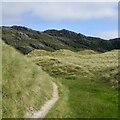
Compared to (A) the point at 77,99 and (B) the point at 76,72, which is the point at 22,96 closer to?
(A) the point at 77,99

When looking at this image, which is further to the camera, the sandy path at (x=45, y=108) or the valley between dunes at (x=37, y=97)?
the sandy path at (x=45, y=108)

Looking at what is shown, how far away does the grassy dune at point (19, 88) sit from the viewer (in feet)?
73.6

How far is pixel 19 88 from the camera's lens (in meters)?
24.6

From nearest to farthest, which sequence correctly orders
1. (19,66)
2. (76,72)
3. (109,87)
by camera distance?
1. (19,66)
2. (109,87)
3. (76,72)

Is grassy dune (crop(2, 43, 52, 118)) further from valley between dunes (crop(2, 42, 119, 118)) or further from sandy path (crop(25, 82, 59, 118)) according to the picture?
sandy path (crop(25, 82, 59, 118))

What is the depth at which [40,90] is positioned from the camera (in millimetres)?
28812

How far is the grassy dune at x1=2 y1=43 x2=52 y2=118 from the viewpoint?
883 inches

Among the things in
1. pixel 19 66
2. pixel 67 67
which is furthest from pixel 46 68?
pixel 19 66

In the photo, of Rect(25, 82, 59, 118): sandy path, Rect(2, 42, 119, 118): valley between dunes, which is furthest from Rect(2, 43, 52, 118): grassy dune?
Rect(25, 82, 59, 118): sandy path

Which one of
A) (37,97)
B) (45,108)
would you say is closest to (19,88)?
(45,108)

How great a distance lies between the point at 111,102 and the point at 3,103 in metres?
12.3

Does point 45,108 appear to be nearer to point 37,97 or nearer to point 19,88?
point 37,97

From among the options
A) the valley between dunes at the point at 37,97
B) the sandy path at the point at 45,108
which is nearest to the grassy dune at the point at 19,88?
the valley between dunes at the point at 37,97

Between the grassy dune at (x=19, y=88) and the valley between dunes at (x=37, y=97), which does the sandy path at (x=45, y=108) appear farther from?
the grassy dune at (x=19, y=88)
